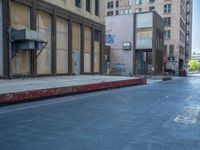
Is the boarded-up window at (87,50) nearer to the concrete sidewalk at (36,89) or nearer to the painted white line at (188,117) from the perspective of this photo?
the concrete sidewalk at (36,89)

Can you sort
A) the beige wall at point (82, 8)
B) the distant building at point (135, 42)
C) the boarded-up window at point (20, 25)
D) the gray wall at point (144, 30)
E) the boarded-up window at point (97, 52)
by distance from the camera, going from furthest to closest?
the distant building at point (135, 42) → the gray wall at point (144, 30) → the boarded-up window at point (97, 52) → the beige wall at point (82, 8) → the boarded-up window at point (20, 25)

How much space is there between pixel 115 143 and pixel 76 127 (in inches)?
74.6

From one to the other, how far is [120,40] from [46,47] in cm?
3372

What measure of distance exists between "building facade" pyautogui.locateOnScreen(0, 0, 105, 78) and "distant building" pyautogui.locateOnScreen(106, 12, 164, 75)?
61.2ft

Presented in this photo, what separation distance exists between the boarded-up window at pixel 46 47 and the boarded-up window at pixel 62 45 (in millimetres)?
1901

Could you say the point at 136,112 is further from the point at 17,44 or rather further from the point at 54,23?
the point at 54,23

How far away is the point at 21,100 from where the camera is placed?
13.7 meters

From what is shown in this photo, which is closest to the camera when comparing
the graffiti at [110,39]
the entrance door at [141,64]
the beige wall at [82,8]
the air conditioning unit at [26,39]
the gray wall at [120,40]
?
the air conditioning unit at [26,39]

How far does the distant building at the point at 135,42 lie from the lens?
189ft

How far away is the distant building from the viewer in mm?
57594

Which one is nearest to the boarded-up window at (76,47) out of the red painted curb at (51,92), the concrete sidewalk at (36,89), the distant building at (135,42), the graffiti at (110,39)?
the red painted curb at (51,92)

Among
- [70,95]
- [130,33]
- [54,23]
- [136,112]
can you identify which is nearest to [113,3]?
[130,33]

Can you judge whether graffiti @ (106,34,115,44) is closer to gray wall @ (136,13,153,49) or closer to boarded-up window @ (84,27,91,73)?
gray wall @ (136,13,153,49)

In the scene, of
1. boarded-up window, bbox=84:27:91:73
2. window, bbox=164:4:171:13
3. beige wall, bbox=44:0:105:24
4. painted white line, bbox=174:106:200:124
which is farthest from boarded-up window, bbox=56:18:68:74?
window, bbox=164:4:171:13
